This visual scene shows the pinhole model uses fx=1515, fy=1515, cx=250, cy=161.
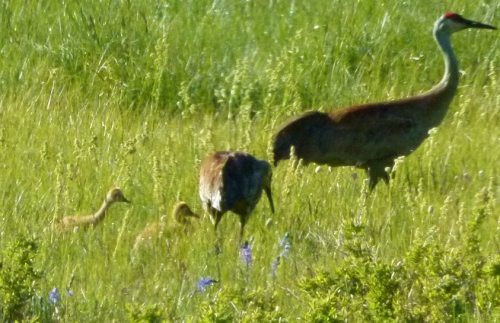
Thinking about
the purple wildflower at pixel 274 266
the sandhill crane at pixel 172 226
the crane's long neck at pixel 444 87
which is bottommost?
the sandhill crane at pixel 172 226

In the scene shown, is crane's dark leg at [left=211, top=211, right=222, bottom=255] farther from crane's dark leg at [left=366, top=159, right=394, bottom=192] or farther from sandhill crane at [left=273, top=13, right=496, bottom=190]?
crane's dark leg at [left=366, top=159, right=394, bottom=192]

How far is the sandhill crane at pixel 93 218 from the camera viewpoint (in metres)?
7.45

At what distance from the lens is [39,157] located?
867 centimetres

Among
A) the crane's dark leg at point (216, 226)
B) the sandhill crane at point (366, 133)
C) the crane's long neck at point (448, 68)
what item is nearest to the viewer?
the crane's dark leg at point (216, 226)

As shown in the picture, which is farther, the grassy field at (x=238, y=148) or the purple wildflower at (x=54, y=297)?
the purple wildflower at (x=54, y=297)

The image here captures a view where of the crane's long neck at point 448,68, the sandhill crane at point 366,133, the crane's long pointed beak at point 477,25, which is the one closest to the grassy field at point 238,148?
the sandhill crane at point 366,133

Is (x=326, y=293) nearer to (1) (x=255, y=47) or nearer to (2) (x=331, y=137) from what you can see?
(2) (x=331, y=137)

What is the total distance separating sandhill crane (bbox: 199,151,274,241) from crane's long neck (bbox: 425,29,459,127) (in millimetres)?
1787

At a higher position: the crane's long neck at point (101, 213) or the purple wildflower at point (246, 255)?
the purple wildflower at point (246, 255)

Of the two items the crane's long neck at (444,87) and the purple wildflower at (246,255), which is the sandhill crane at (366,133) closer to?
the crane's long neck at (444,87)

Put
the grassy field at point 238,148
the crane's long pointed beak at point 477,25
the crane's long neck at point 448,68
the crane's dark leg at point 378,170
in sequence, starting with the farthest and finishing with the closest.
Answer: the crane's long pointed beak at point 477,25
the crane's long neck at point 448,68
the crane's dark leg at point 378,170
the grassy field at point 238,148

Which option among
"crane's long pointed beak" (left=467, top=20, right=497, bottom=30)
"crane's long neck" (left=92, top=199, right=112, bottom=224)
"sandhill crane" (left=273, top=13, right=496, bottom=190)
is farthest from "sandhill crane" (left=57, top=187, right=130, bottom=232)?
"crane's long pointed beak" (left=467, top=20, right=497, bottom=30)

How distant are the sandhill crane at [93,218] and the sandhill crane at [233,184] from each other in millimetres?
445

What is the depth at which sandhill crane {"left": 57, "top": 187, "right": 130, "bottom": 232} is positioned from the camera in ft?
24.4
